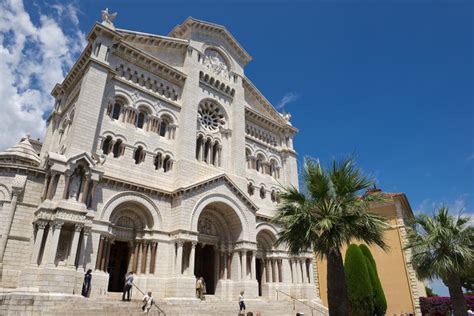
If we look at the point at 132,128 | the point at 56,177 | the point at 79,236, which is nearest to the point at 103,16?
the point at 132,128

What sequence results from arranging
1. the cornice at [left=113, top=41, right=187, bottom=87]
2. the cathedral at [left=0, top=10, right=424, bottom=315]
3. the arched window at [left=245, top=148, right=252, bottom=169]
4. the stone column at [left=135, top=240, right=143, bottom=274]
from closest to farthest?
the cathedral at [left=0, top=10, right=424, bottom=315], the stone column at [left=135, top=240, right=143, bottom=274], the cornice at [left=113, top=41, right=187, bottom=87], the arched window at [left=245, top=148, right=252, bottom=169]

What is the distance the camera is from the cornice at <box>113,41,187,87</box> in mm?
23938

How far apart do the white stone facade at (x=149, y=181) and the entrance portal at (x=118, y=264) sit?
12 centimetres

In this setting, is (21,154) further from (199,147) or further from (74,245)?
(199,147)

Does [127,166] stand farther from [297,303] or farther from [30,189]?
[297,303]

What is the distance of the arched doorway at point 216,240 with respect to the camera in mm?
24484

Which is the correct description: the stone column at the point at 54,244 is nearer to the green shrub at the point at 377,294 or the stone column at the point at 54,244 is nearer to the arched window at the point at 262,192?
the arched window at the point at 262,192

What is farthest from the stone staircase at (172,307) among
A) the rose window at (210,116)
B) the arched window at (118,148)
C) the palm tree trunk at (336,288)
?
the rose window at (210,116)

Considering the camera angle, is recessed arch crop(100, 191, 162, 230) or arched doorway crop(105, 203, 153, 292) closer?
recessed arch crop(100, 191, 162, 230)

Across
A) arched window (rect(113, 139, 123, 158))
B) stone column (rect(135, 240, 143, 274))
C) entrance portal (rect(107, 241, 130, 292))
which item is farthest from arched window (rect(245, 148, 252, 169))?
entrance portal (rect(107, 241, 130, 292))

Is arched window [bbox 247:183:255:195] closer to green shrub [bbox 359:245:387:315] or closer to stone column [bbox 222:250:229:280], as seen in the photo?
stone column [bbox 222:250:229:280]

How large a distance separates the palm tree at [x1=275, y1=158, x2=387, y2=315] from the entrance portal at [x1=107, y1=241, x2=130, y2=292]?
41.2 ft

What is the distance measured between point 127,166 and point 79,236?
5759mm

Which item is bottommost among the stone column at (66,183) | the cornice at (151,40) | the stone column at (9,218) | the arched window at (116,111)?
the stone column at (9,218)
